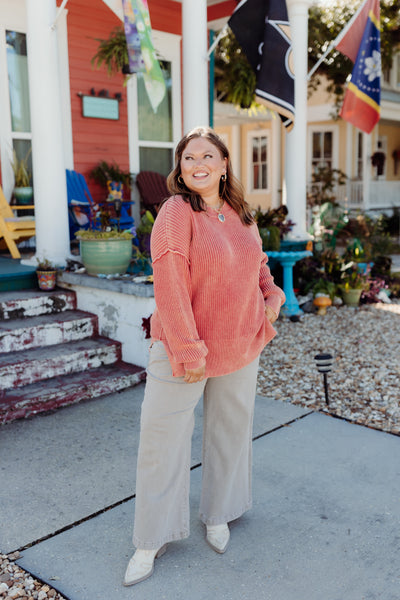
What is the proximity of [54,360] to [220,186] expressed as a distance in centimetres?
220

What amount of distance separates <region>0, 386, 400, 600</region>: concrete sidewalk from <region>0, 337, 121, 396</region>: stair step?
391 millimetres

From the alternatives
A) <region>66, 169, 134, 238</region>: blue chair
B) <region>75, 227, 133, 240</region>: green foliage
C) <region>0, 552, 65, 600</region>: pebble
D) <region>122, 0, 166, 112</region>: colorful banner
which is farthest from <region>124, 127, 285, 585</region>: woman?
<region>66, 169, 134, 238</region>: blue chair

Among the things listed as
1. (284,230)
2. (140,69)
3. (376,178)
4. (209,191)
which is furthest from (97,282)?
(376,178)

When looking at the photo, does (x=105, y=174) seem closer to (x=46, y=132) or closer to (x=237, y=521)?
(x=46, y=132)

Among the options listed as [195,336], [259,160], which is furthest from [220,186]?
[259,160]

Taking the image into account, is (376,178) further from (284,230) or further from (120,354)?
(120,354)

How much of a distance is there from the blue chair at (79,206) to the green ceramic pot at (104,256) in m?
1.23

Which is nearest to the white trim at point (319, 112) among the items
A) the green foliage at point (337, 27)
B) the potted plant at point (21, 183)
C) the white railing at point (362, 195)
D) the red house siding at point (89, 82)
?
the white railing at point (362, 195)

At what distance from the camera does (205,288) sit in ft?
6.68

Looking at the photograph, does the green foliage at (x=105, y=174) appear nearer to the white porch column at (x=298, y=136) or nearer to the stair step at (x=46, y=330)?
the white porch column at (x=298, y=136)

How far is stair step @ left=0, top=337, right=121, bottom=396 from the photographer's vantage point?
3779 mm

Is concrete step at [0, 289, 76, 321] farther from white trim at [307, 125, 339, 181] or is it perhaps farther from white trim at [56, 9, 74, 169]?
white trim at [307, 125, 339, 181]

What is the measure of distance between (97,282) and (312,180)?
36.2ft

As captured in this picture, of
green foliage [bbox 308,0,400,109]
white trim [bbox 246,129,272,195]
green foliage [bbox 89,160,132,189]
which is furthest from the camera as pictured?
white trim [bbox 246,129,272,195]
